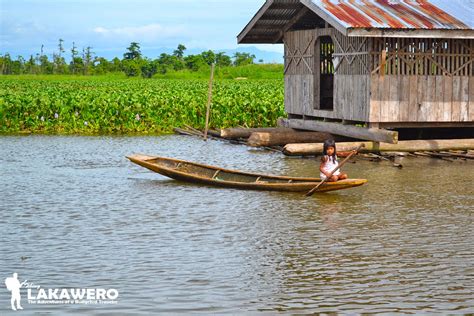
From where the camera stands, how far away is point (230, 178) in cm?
1588

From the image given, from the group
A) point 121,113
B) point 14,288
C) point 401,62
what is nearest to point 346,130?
point 401,62

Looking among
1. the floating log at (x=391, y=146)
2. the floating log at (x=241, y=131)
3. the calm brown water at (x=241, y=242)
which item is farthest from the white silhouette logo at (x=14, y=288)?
the floating log at (x=241, y=131)

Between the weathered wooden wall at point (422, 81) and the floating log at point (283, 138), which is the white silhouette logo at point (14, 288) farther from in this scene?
the floating log at point (283, 138)

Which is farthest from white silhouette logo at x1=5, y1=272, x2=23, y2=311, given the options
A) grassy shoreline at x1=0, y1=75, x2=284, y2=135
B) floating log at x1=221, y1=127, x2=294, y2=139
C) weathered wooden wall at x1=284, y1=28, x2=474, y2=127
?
grassy shoreline at x1=0, y1=75, x2=284, y2=135

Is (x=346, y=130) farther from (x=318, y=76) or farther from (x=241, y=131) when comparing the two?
(x=241, y=131)

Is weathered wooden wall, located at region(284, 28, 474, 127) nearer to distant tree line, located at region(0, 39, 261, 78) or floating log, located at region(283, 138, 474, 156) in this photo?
floating log, located at region(283, 138, 474, 156)

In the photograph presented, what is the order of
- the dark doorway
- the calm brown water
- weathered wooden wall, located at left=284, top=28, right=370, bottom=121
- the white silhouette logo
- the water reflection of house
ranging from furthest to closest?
the dark doorway, weathered wooden wall, located at left=284, top=28, right=370, bottom=121, the water reflection of house, the calm brown water, the white silhouette logo

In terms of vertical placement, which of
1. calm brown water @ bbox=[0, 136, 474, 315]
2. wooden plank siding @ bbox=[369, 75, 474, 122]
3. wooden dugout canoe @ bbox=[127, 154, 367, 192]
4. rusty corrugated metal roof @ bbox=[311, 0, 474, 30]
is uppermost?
rusty corrugated metal roof @ bbox=[311, 0, 474, 30]

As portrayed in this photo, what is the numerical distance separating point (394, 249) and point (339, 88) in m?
11.0

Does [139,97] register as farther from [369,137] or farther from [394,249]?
[394,249]

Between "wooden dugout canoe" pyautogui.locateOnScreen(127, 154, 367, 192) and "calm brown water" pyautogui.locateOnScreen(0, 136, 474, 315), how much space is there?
0.67 feet

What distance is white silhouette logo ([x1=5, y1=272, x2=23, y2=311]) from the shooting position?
8056 mm

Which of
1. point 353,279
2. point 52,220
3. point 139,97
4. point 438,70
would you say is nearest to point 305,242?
point 353,279

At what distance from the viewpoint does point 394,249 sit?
10.4 m
